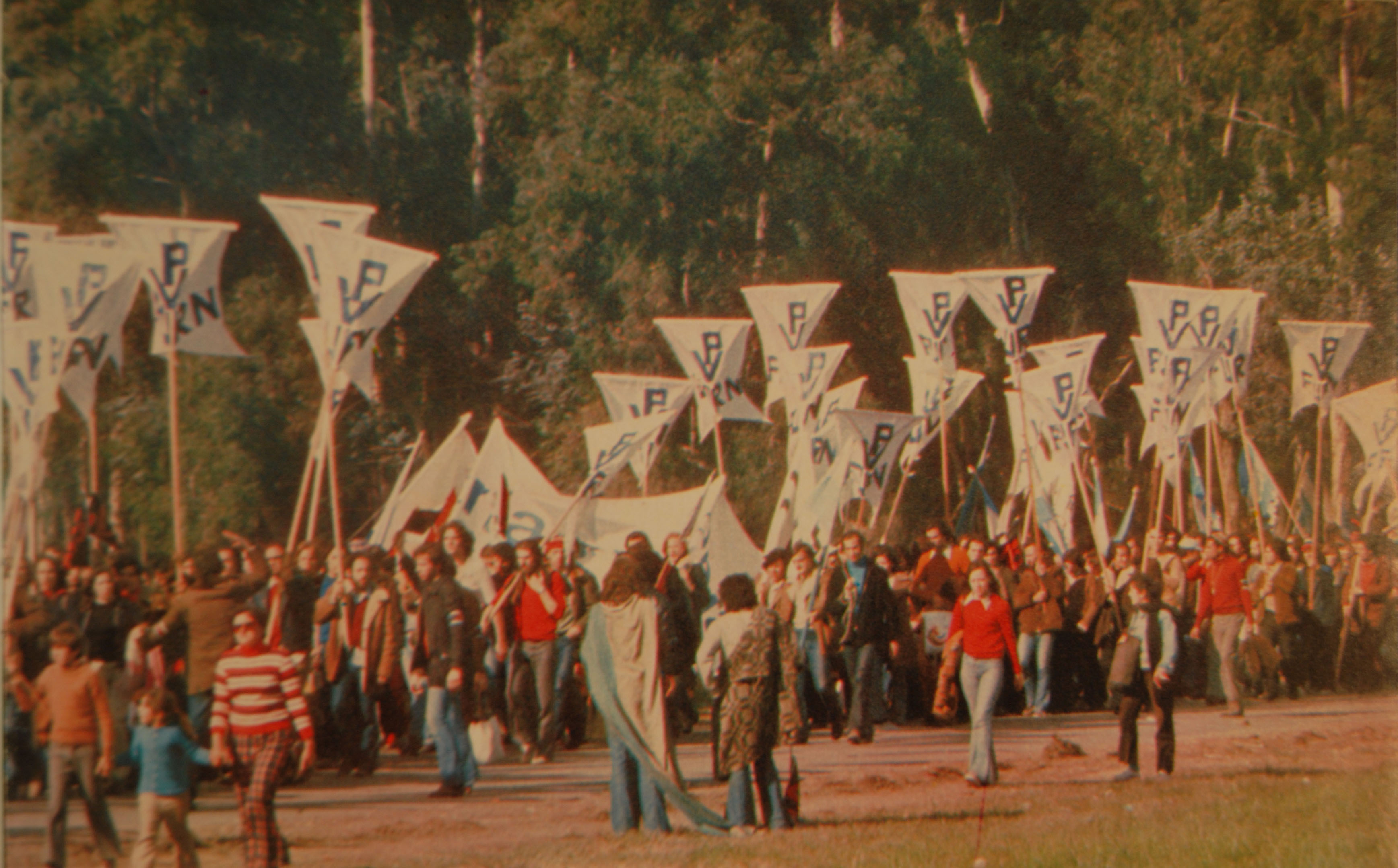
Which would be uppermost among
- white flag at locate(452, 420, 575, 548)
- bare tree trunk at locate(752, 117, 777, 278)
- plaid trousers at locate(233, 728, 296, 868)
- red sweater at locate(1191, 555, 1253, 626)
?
bare tree trunk at locate(752, 117, 777, 278)

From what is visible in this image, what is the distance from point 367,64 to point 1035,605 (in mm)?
8530

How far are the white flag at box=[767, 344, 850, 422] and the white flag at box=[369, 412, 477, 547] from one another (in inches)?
128

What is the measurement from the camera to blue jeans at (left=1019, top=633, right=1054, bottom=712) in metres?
15.9

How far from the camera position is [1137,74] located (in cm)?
1341

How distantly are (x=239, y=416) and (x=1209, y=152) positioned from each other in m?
8.47

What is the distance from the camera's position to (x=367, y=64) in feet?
35.4

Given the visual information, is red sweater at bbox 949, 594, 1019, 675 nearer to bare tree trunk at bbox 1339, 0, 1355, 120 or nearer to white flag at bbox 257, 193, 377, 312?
white flag at bbox 257, 193, 377, 312

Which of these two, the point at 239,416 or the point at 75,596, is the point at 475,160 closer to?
the point at 239,416

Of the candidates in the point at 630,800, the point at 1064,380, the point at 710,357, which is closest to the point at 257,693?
the point at 630,800

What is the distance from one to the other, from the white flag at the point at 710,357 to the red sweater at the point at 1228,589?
4.56 metres

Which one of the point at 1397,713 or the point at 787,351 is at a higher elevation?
the point at 787,351

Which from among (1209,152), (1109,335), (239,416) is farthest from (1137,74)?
(239,416)

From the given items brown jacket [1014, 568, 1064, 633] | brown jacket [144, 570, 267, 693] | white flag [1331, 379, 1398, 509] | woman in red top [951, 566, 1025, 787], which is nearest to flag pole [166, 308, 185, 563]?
brown jacket [144, 570, 267, 693]

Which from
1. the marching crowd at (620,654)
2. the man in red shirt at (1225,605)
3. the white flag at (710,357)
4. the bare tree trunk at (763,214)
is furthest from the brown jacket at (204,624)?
the man in red shirt at (1225,605)
